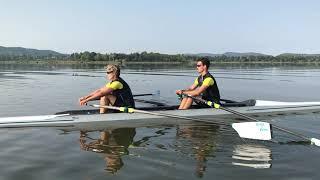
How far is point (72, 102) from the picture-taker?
2145 centimetres

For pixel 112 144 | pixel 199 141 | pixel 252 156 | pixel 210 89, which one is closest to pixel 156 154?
pixel 112 144

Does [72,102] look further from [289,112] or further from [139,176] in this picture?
[139,176]

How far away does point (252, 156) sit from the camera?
30.7 feet

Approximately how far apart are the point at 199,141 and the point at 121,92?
118 inches

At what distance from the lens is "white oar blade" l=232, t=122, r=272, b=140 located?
34.3 ft

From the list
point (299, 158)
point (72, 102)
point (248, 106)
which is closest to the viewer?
point (299, 158)

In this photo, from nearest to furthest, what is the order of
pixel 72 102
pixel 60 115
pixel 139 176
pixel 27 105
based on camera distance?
pixel 139 176 < pixel 60 115 < pixel 27 105 < pixel 72 102

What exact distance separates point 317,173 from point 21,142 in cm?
703

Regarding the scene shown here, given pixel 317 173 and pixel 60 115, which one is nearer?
pixel 317 173

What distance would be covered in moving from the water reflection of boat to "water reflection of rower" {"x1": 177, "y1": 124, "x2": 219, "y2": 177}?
2.02 feet

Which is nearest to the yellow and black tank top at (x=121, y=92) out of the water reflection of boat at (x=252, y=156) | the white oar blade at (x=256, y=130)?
the white oar blade at (x=256, y=130)

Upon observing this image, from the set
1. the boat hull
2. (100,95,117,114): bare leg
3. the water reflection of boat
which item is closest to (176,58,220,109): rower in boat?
the boat hull

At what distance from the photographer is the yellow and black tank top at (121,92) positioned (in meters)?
12.3

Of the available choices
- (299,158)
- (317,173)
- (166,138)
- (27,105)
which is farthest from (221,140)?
(27,105)
